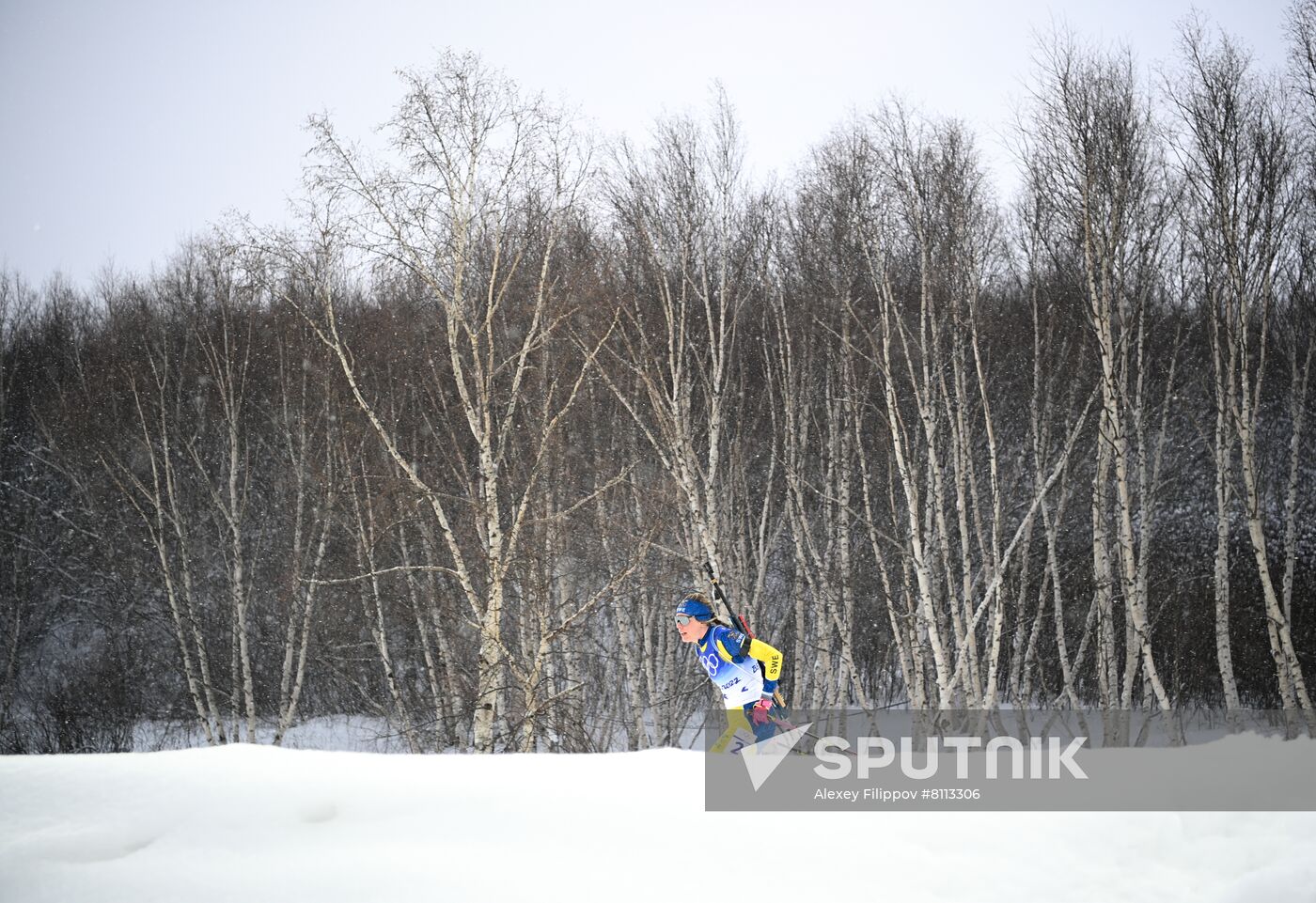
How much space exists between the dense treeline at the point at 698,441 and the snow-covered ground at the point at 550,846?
486 cm

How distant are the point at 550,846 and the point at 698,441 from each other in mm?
11141

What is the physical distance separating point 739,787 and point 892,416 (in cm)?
721

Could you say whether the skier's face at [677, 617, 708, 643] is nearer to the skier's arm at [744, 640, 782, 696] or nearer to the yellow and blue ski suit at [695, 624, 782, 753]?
the yellow and blue ski suit at [695, 624, 782, 753]

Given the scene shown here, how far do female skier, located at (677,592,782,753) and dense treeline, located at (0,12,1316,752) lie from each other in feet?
12.4

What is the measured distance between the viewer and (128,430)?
1596 cm

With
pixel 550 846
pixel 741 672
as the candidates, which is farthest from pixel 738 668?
pixel 550 846

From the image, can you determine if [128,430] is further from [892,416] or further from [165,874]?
[165,874]

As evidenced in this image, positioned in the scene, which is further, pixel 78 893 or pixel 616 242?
pixel 616 242

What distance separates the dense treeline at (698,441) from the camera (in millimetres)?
9891

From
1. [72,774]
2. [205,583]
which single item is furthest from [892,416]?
[205,583]

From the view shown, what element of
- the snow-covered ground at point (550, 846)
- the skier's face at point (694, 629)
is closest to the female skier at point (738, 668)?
the skier's face at point (694, 629)

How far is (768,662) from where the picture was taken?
16.8 feet

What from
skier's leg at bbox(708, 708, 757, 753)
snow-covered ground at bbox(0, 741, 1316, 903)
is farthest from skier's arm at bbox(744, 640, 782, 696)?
snow-covered ground at bbox(0, 741, 1316, 903)

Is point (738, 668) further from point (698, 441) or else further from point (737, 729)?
point (698, 441)
